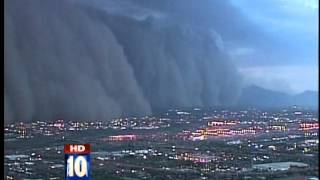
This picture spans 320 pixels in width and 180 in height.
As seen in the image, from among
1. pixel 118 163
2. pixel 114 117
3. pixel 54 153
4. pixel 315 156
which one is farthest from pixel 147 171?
pixel 114 117

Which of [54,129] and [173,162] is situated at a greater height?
[54,129]

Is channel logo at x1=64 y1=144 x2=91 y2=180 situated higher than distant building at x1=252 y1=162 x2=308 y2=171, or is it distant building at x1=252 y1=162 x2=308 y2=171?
channel logo at x1=64 y1=144 x2=91 y2=180

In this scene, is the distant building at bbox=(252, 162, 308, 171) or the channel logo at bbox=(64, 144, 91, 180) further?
the distant building at bbox=(252, 162, 308, 171)

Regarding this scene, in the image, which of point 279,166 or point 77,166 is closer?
point 77,166

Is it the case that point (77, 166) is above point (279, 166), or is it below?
above

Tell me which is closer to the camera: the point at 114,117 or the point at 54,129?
the point at 54,129

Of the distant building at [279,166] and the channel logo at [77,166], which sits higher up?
the channel logo at [77,166]

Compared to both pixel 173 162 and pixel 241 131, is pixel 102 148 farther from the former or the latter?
pixel 241 131

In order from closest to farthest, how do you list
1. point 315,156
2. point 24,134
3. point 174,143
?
point 315,156 → point 174,143 → point 24,134

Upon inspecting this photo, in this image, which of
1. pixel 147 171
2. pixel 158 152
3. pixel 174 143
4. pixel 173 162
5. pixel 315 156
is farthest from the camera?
pixel 174 143

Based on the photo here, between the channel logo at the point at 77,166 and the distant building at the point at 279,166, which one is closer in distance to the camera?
the channel logo at the point at 77,166
